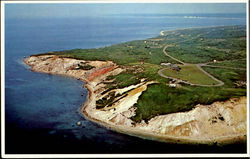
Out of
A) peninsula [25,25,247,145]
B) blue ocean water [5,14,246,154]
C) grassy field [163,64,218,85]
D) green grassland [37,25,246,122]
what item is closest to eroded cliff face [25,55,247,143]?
peninsula [25,25,247,145]

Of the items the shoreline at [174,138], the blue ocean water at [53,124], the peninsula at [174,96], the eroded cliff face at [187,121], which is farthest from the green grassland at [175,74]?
the blue ocean water at [53,124]

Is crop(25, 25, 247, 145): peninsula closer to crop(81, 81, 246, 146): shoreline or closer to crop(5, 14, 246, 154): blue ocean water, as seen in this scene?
crop(81, 81, 246, 146): shoreline

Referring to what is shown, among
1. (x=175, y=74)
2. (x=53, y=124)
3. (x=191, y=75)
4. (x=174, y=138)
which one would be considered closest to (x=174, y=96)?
(x=174, y=138)

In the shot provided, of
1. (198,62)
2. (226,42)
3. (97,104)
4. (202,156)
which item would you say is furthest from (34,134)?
(226,42)

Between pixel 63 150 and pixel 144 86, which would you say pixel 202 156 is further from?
pixel 144 86

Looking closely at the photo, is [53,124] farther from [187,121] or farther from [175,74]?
[175,74]

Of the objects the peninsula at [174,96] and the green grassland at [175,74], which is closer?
the peninsula at [174,96]

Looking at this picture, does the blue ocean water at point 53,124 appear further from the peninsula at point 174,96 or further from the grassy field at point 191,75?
the grassy field at point 191,75
